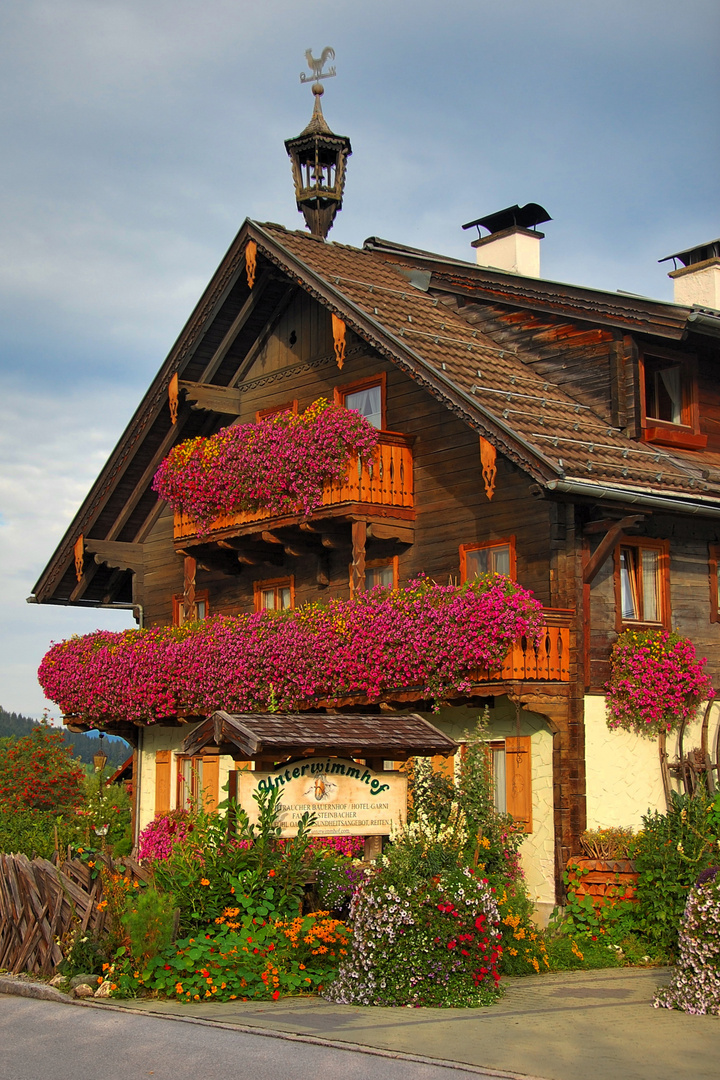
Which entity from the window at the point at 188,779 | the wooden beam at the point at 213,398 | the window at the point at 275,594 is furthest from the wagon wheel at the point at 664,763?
the wooden beam at the point at 213,398

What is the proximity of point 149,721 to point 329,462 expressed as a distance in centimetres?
703

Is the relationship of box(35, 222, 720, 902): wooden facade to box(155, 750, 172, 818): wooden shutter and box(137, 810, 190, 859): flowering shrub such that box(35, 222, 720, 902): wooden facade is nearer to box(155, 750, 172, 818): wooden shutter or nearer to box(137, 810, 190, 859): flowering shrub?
Answer: box(155, 750, 172, 818): wooden shutter

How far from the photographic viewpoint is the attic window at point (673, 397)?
22031mm

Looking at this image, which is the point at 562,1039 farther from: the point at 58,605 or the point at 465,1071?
the point at 58,605

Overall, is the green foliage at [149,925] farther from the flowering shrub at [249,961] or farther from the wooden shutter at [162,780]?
the wooden shutter at [162,780]

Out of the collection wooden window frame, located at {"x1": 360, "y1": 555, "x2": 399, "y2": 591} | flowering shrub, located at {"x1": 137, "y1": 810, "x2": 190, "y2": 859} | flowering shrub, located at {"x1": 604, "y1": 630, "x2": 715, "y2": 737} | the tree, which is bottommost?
flowering shrub, located at {"x1": 137, "y1": 810, "x2": 190, "y2": 859}

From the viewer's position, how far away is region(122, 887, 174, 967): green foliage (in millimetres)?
13492

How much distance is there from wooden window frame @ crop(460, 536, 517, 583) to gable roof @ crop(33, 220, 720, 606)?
5.83ft

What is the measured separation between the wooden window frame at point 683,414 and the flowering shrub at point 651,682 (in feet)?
12.4

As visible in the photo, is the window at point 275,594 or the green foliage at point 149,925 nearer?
the green foliage at point 149,925

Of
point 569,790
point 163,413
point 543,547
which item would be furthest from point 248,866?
point 163,413

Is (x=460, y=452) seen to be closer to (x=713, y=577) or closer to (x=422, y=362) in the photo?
(x=422, y=362)

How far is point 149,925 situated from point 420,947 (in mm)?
2822

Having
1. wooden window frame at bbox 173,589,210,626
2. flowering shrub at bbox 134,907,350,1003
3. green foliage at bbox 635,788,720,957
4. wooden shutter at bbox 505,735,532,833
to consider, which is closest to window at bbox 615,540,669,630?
wooden shutter at bbox 505,735,532,833
